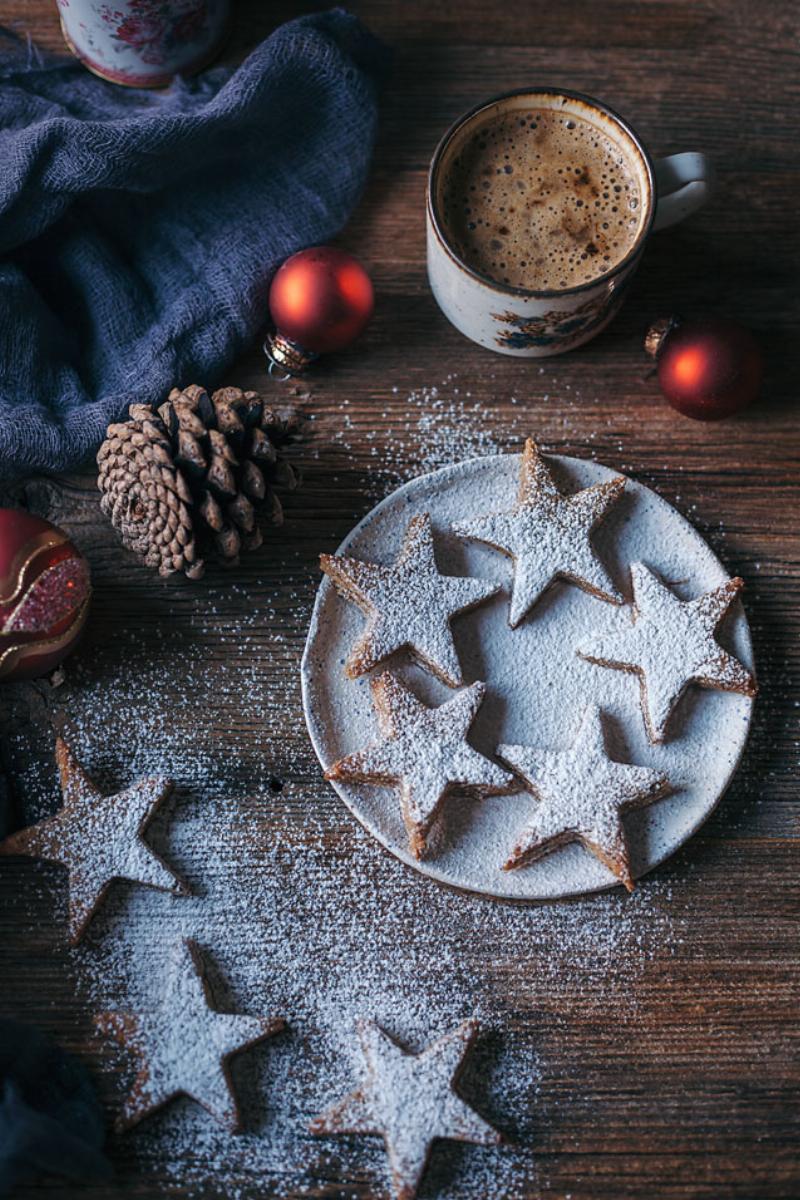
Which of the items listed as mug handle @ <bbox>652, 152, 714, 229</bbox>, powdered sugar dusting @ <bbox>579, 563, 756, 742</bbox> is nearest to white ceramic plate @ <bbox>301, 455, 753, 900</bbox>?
powdered sugar dusting @ <bbox>579, 563, 756, 742</bbox>

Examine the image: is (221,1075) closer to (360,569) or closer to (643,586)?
(360,569)

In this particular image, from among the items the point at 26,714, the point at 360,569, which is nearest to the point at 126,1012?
the point at 26,714

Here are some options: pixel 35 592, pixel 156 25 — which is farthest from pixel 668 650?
pixel 156 25

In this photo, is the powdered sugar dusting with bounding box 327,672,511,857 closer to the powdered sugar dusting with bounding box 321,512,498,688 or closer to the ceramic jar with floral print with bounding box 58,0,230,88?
the powdered sugar dusting with bounding box 321,512,498,688

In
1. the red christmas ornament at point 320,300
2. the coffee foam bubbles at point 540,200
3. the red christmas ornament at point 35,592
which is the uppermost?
the coffee foam bubbles at point 540,200

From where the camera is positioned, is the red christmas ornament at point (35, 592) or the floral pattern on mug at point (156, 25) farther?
the floral pattern on mug at point (156, 25)

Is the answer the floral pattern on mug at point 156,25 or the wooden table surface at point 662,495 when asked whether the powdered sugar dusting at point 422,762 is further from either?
the floral pattern on mug at point 156,25

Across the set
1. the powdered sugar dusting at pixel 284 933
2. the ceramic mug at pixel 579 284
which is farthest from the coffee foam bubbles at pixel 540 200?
the powdered sugar dusting at pixel 284 933

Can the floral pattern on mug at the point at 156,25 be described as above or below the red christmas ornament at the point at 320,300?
above
